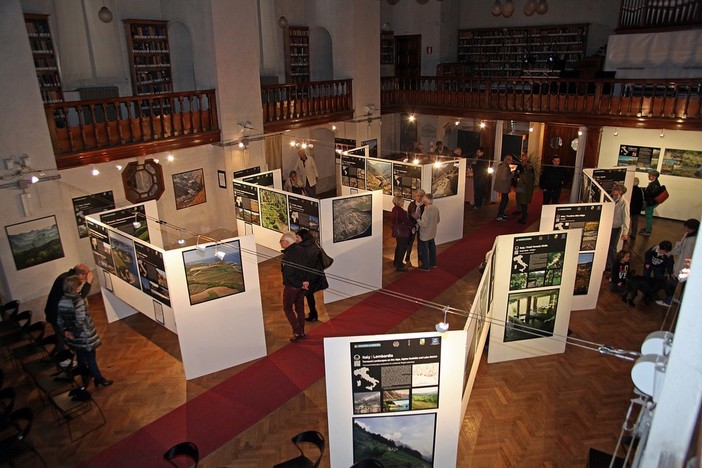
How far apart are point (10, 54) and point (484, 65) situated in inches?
596

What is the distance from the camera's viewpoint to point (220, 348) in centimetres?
731

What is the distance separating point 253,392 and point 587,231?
5991 mm

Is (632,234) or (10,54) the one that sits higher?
(10,54)

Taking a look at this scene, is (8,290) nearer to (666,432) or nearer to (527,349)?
(527,349)

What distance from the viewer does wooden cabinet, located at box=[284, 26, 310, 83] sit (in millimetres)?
A: 15500

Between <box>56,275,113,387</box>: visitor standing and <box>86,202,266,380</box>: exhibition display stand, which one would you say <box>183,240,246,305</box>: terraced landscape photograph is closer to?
<box>86,202,266,380</box>: exhibition display stand

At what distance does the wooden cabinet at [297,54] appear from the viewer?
15500 millimetres

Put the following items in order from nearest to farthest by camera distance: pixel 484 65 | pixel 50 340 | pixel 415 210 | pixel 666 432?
1. pixel 666 432
2. pixel 50 340
3. pixel 415 210
4. pixel 484 65

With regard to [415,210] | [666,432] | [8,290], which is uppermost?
[666,432]

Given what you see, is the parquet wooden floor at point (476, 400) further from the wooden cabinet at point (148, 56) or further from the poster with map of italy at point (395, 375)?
the wooden cabinet at point (148, 56)

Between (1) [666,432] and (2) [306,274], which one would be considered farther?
(2) [306,274]

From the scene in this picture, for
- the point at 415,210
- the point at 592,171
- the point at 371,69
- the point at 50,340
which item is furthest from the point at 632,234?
the point at 50,340

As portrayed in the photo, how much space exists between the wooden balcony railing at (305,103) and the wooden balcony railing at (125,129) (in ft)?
5.66

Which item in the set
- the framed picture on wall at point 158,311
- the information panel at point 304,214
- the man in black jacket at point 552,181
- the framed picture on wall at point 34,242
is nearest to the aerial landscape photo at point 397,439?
the framed picture on wall at point 158,311
